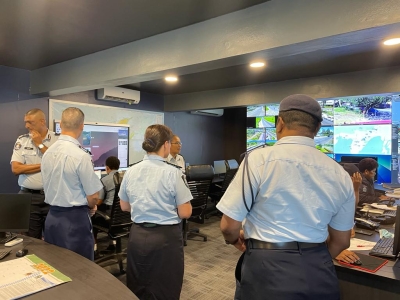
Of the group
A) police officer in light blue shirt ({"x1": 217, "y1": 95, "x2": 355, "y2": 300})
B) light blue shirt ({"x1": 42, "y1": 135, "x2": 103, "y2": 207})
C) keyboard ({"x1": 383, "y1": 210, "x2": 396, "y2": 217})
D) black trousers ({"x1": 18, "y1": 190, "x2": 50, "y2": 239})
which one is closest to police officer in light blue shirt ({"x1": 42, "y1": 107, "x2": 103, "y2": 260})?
light blue shirt ({"x1": 42, "y1": 135, "x2": 103, "y2": 207})

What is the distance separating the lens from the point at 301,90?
4.38 meters

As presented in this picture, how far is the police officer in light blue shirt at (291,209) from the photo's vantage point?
1.21 meters

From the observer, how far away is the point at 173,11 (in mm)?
2098

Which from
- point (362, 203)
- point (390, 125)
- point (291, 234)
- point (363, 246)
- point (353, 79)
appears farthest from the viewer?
point (390, 125)

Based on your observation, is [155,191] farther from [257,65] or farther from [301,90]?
[301,90]

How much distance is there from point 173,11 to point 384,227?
2.36 m

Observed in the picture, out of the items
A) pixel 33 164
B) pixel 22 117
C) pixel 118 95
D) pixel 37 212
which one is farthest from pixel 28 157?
pixel 118 95

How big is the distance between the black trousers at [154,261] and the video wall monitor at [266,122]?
19.0 feet

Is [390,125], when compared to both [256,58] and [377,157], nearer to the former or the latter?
[377,157]

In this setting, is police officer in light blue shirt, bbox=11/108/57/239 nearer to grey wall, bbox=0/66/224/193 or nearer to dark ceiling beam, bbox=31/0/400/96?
dark ceiling beam, bbox=31/0/400/96

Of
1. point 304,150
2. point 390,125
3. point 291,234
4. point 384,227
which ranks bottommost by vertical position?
point 384,227

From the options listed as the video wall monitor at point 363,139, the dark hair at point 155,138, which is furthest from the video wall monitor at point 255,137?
the dark hair at point 155,138

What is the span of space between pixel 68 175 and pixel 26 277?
781 mm

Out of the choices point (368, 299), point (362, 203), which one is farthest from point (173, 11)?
point (362, 203)
